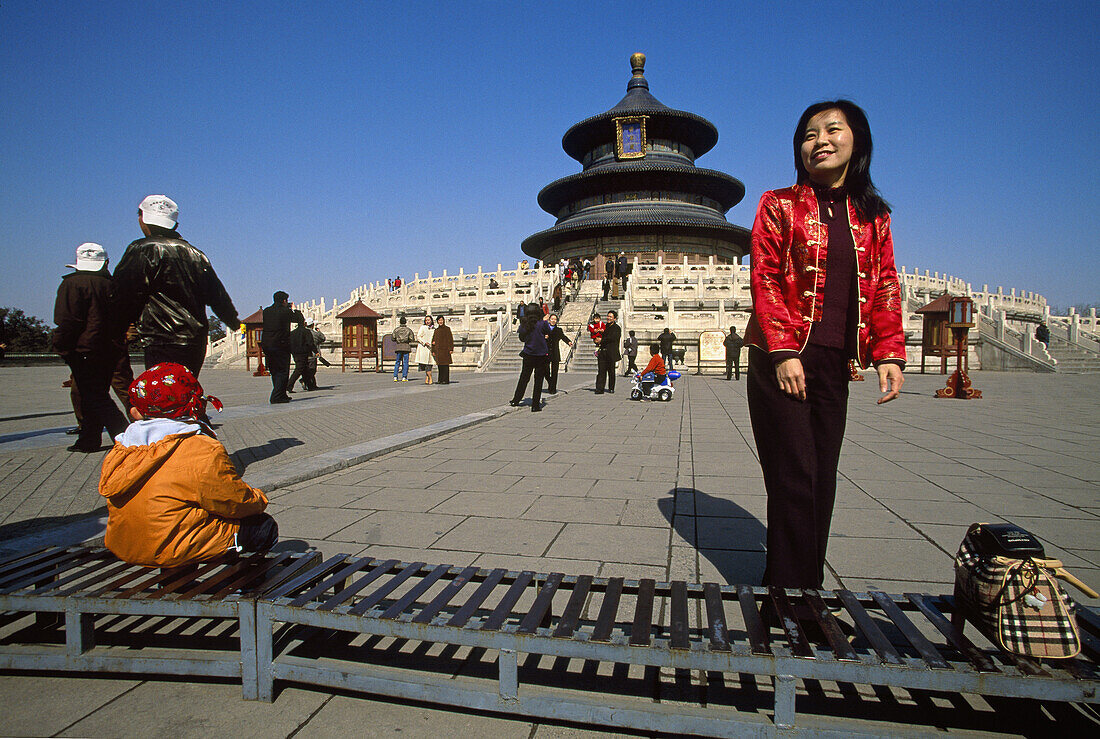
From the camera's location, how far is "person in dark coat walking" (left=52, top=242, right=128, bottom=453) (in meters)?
5.11

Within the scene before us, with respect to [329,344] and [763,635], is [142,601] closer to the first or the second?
[763,635]

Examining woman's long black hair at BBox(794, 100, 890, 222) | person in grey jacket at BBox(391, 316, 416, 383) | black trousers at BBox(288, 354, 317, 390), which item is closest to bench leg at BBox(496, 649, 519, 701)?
woman's long black hair at BBox(794, 100, 890, 222)

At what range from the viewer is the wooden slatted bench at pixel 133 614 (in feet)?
6.35

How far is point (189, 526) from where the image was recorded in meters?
2.26

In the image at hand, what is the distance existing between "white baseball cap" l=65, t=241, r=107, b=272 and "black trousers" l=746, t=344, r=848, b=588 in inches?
234

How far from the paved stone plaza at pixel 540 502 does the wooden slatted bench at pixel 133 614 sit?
97mm

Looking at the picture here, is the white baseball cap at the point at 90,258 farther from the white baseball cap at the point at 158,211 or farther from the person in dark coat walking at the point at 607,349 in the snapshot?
the person in dark coat walking at the point at 607,349

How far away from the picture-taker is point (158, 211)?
4062mm

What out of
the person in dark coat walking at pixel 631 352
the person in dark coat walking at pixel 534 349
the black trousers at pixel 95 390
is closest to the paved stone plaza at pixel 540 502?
the black trousers at pixel 95 390

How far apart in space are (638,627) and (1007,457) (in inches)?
224

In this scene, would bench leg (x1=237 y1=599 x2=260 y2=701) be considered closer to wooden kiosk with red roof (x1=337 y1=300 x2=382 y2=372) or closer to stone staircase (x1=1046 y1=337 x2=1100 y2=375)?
wooden kiosk with red roof (x1=337 y1=300 x2=382 y2=372)

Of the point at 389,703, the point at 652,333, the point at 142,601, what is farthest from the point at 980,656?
the point at 652,333

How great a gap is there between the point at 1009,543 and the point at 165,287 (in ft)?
16.0

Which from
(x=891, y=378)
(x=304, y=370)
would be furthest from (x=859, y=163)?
(x=304, y=370)
